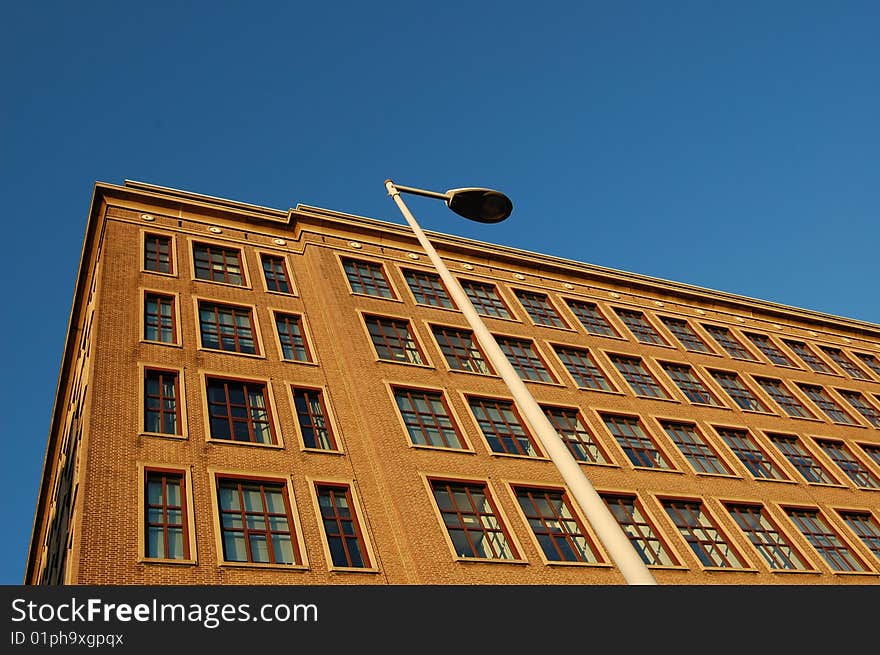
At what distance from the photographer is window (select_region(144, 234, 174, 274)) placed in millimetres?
28859

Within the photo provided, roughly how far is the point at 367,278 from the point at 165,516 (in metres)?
15.7

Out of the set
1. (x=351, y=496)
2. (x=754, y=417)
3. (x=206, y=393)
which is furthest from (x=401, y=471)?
(x=754, y=417)

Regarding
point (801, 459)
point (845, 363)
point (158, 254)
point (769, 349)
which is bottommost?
point (801, 459)

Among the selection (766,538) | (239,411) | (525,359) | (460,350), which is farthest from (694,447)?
(239,411)

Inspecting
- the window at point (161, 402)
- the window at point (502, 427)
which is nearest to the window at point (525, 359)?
the window at point (502, 427)

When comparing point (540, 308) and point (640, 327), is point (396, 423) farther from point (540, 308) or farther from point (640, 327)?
point (640, 327)

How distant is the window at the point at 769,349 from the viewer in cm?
4094

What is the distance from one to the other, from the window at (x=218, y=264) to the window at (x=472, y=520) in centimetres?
1229

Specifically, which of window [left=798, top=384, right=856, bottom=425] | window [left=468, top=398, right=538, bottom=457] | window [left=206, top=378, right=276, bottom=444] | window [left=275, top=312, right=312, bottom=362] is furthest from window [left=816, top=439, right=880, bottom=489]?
window [left=206, top=378, right=276, bottom=444]

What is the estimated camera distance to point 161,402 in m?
22.3

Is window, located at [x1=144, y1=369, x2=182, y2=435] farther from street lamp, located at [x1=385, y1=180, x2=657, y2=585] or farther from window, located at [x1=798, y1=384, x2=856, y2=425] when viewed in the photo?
window, located at [x1=798, y1=384, x2=856, y2=425]

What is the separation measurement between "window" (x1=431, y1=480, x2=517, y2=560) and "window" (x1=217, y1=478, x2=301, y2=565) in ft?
14.3

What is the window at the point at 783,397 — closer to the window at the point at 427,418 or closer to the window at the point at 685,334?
the window at the point at 685,334
